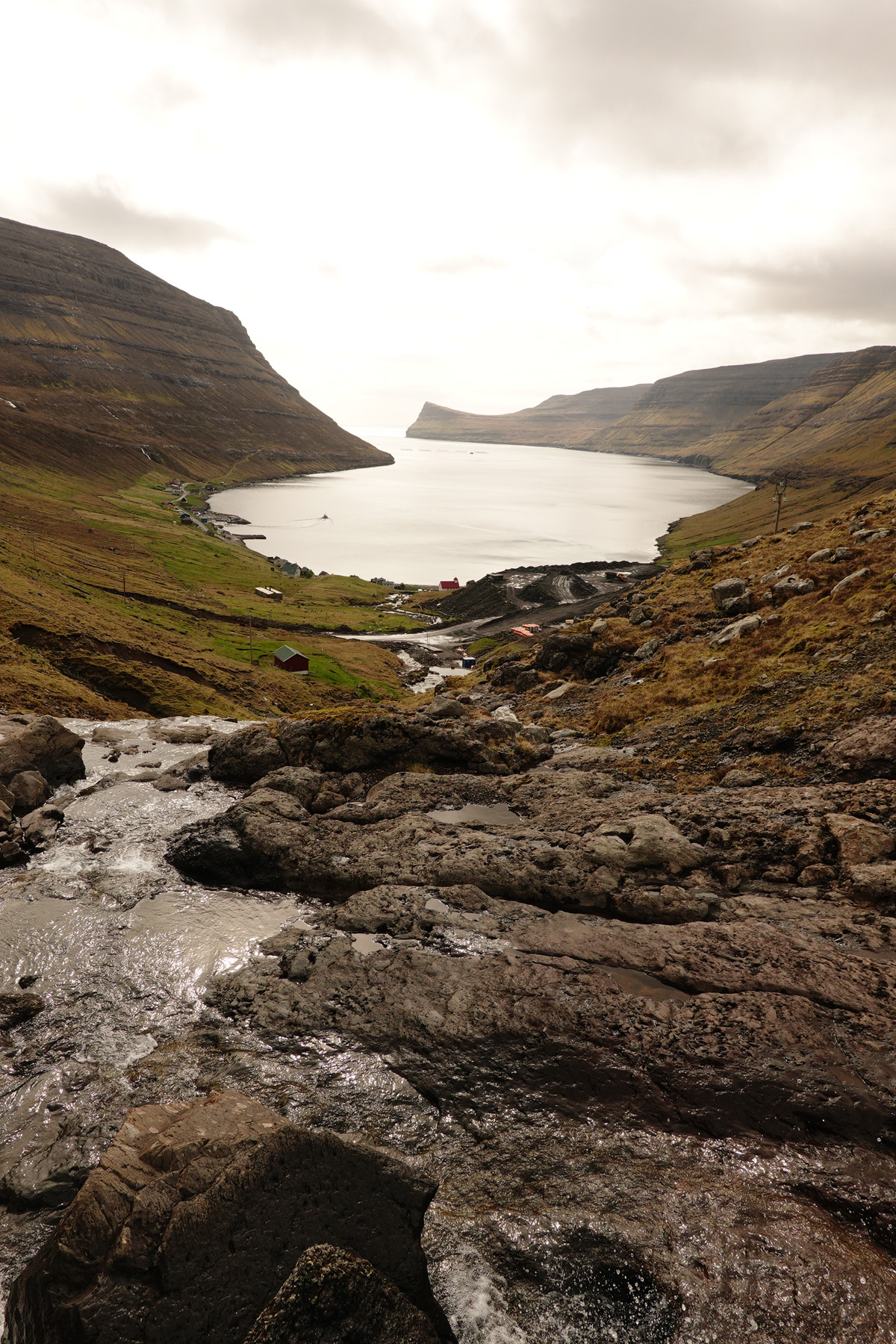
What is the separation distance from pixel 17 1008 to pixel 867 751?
102 ft

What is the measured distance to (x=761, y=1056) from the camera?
623 inches

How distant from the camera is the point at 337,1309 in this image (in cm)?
1053

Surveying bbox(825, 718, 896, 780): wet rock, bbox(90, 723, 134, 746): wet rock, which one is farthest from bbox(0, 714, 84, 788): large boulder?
bbox(825, 718, 896, 780): wet rock

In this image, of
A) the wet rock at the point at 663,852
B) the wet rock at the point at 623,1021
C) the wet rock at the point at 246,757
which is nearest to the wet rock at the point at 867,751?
the wet rock at the point at 663,852

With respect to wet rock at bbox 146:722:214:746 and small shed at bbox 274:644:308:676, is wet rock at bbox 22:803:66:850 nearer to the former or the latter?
wet rock at bbox 146:722:214:746

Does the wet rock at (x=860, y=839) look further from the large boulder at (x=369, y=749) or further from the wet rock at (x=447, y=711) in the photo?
the wet rock at (x=447, y=711)

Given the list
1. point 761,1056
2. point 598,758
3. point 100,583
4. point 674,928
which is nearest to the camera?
point 761,1056

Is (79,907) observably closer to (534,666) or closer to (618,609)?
(534,666)

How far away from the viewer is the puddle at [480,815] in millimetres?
28250

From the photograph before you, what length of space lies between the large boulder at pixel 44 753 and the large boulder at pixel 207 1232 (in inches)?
943

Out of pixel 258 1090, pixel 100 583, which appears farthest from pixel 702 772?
pixel 100 583

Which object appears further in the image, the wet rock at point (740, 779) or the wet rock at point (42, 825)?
the wet rock at point (42, 825)

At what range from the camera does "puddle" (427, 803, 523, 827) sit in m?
28.2

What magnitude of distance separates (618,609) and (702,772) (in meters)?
40.6
